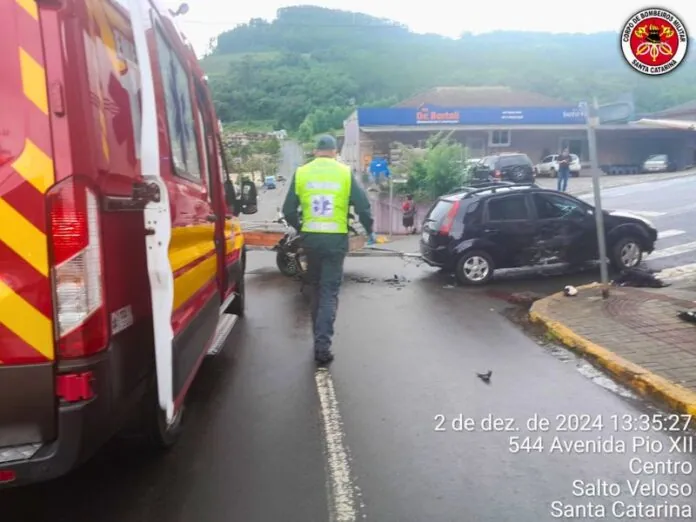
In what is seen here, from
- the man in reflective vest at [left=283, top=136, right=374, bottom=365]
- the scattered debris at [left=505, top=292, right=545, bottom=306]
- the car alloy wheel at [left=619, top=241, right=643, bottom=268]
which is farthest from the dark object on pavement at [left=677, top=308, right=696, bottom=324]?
the car alloy wheel at [left=619, top=241, right=643, bottom=268]

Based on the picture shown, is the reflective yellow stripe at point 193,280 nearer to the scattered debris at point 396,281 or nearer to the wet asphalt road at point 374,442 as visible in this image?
the wet asphalt road at point 374,442

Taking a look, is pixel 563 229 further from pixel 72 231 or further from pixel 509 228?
pixel 72 231

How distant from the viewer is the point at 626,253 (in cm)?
1077

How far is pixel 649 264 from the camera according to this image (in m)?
11.2

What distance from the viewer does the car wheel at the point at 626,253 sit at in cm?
1067

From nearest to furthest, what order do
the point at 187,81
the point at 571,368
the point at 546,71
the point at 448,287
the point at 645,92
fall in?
the point at 187,81 < the point at 571,368 < the point at 448,287 < the point at 645,92 < the point at 546,71

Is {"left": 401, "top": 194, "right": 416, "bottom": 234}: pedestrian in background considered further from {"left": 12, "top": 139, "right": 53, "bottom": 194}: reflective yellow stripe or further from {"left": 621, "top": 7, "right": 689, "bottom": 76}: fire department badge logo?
{"left": 12, "top": 139, "right": 53, "bottom": 194}: reflective yellow stripe

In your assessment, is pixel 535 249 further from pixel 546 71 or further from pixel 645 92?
pixel 546 71

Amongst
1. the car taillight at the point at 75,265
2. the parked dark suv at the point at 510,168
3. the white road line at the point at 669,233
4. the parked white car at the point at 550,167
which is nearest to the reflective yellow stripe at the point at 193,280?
the car taillight at the point at 75,265

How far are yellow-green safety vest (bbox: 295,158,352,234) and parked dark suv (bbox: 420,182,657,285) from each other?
4686 mm

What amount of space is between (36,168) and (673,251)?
1223 centimetres

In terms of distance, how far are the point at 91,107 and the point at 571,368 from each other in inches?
186

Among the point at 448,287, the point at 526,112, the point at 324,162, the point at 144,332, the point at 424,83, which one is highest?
the point at 424,83

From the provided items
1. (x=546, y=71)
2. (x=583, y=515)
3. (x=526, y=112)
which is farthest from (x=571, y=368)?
(x=546, y=71)
